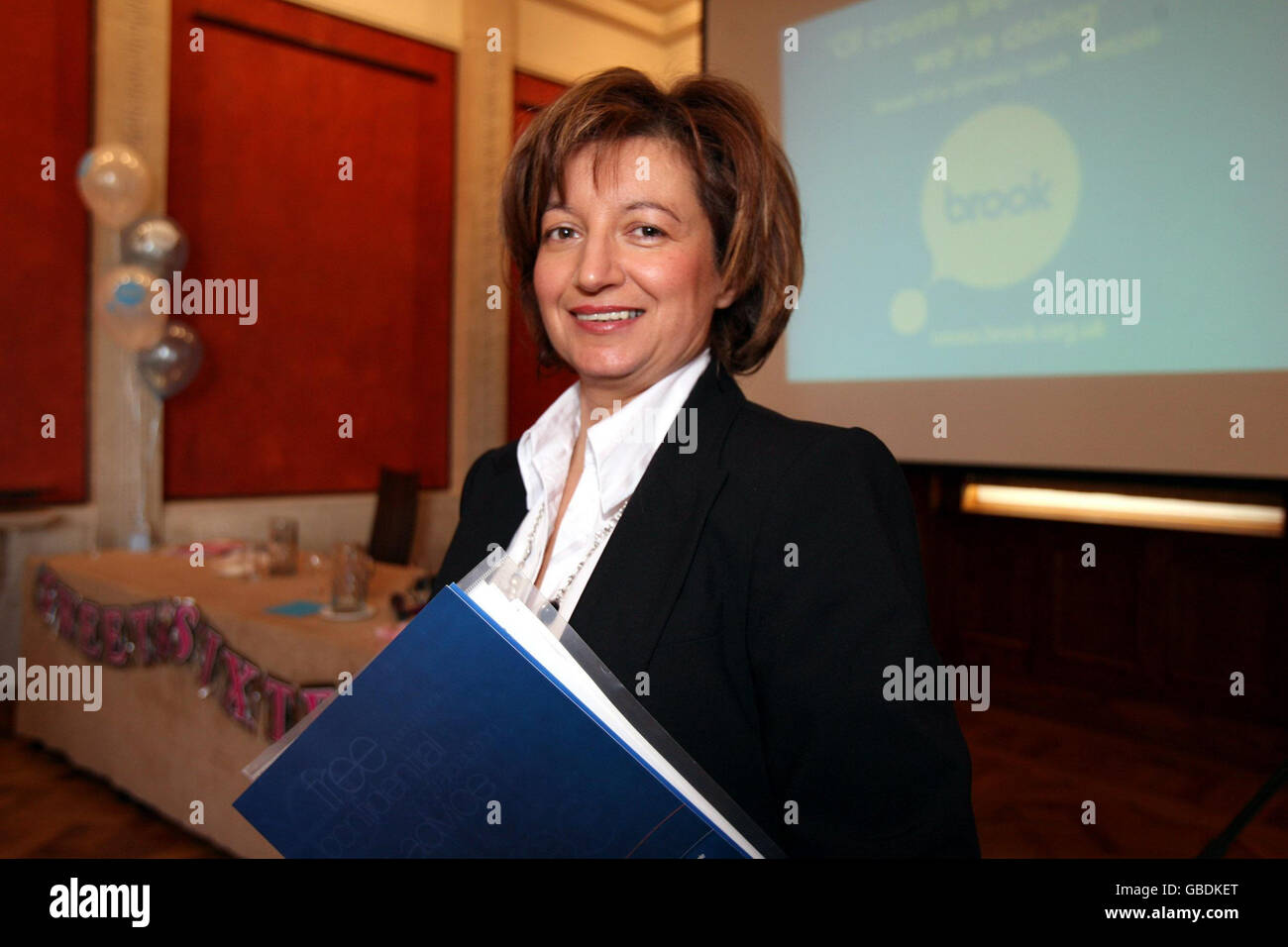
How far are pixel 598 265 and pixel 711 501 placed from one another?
0.27 metres

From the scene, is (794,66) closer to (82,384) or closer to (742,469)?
(742,469)

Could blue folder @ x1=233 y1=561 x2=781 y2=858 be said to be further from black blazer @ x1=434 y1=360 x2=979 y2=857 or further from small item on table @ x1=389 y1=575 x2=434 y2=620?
small item on table @ x1=389 y1=575 x2=434 y2=620

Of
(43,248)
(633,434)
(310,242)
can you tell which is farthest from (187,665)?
(310,242)

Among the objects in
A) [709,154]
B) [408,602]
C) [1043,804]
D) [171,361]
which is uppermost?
[171,361]

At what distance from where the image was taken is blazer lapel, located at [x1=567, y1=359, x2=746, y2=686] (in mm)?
752

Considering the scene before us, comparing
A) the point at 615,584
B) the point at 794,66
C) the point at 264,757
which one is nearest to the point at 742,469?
the point at 615,584

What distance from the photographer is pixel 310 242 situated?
4.90 m

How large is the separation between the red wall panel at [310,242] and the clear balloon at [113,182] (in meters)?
0.52

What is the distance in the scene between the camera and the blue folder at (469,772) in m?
0.53

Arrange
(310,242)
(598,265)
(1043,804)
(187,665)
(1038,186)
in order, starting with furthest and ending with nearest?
(310,242), (1043,804), (1038,186), (187,665), (598,265)

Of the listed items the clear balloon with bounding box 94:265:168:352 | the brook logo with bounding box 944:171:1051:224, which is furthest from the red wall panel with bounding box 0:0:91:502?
the brook logo with bounding box 944:171:1051:224

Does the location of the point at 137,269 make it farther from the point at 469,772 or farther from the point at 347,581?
the point at 469,772

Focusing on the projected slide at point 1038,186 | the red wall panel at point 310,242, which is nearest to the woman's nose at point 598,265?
the projected slide at point 1038,186

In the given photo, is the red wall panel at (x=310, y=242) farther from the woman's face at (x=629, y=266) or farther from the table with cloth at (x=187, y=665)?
the woman's face at (x=629, y=266)
